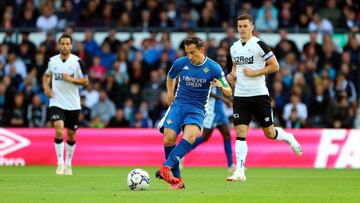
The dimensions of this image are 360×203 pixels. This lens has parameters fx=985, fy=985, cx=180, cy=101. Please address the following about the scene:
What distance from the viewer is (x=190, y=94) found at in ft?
47.7

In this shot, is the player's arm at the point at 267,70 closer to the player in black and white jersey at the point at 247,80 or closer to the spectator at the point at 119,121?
the player in black and white jersey at the point at 247,80

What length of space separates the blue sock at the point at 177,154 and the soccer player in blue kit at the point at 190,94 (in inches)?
7.3

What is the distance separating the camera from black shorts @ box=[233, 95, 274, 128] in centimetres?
1623

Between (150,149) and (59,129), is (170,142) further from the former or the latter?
(150,149)

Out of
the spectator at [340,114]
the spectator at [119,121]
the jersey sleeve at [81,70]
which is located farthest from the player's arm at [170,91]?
the spectator at [340,114]

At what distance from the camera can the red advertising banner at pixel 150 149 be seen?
23438mm

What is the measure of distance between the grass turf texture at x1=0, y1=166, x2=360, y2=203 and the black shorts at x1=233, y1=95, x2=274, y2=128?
→ 1029 mm

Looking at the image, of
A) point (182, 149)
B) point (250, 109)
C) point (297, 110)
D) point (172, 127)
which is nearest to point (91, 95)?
point (297, 110)

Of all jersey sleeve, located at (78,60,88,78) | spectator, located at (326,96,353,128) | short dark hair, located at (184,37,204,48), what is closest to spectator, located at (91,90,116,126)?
spectator, located at (326,96,353,128)

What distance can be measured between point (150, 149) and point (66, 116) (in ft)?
15.9

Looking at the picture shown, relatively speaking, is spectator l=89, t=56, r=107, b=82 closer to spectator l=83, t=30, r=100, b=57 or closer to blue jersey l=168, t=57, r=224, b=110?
spectator l=83, t=30, r=100, b=57

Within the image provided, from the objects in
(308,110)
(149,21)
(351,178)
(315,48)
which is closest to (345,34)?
(315,48)

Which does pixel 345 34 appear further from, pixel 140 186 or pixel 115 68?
pixel 140 186

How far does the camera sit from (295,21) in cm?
2917
